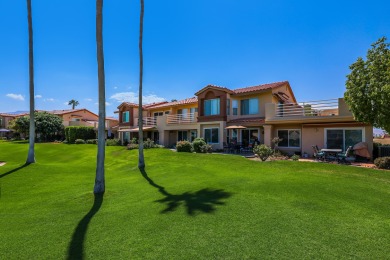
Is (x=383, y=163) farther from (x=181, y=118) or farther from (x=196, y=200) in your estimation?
(x=181, y=118)

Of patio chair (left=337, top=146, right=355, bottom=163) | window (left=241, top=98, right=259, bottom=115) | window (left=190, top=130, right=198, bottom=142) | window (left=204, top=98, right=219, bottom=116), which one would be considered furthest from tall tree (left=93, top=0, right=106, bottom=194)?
window (left=190, top=130, right=198, bottom=142)

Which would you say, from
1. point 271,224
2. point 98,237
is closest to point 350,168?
point 271,224

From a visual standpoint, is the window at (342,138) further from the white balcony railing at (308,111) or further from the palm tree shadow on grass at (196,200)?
the palm tree shadow on grass at (196,200)

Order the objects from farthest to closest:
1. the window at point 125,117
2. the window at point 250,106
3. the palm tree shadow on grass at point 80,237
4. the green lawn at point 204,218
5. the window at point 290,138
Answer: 1. the window at point 125,117
2. the window at point 250,106
3. the window at point 290,138
4. the palm tree shadow on grass at point 80,237
5. the green lawn at point 204,218

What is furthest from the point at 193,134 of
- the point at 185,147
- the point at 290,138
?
the point at 290,138

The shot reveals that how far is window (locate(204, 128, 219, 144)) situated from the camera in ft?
99.4

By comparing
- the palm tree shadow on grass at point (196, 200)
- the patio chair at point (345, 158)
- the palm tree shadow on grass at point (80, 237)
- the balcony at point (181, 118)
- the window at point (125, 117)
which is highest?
the window at point (125, 117)

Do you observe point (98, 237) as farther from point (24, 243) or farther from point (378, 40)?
point (378, 40)

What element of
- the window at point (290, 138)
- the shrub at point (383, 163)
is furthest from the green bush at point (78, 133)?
the shrub at point (383, 163)

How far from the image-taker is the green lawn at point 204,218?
5609mm

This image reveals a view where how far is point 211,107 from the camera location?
103 feet

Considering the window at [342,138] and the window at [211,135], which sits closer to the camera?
the window at [342,138]

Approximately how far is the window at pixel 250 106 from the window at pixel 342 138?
28.3 ft

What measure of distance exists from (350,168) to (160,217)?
42.4 feet
